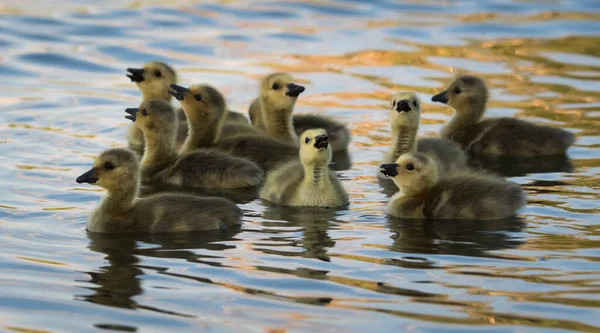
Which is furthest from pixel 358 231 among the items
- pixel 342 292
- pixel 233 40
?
pixel 233 40

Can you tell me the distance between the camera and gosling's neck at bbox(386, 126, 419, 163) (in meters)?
11.2

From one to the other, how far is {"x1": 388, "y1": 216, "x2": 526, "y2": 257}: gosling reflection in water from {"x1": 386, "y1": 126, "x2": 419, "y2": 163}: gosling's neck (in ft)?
6.28

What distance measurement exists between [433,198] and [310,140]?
1078mm

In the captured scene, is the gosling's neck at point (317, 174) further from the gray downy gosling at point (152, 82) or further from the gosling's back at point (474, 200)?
the gray downy gosling at point (152, 82)

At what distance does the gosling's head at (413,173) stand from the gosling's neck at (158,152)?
248cm

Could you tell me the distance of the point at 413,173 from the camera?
9.44m

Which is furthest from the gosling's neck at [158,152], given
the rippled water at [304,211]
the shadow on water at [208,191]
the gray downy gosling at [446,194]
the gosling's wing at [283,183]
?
the gray downy gosling at [446,194]

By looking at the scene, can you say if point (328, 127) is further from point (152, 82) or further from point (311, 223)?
point (311, 223)

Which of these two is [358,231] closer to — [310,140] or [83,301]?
[310,140]

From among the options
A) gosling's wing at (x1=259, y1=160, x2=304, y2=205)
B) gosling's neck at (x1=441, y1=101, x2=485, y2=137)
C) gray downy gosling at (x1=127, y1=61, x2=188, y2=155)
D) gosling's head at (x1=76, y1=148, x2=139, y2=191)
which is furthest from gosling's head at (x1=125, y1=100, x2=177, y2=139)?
gosling's neck at (x1=441, y1=101, x2=485, y2=137)

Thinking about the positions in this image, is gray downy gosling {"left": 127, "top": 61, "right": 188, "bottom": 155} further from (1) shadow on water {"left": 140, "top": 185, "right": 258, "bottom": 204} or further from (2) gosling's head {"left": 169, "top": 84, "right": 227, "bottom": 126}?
(1) shadow on water {"left": 140, "top": 185, "right": 258, "bottom": 204}

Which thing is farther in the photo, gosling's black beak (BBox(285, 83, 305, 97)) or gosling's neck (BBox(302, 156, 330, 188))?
gosling's black beak (BBox(285, 83, 305, 97))

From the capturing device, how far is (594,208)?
31.2 feet

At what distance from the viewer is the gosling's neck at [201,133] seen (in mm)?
11680
